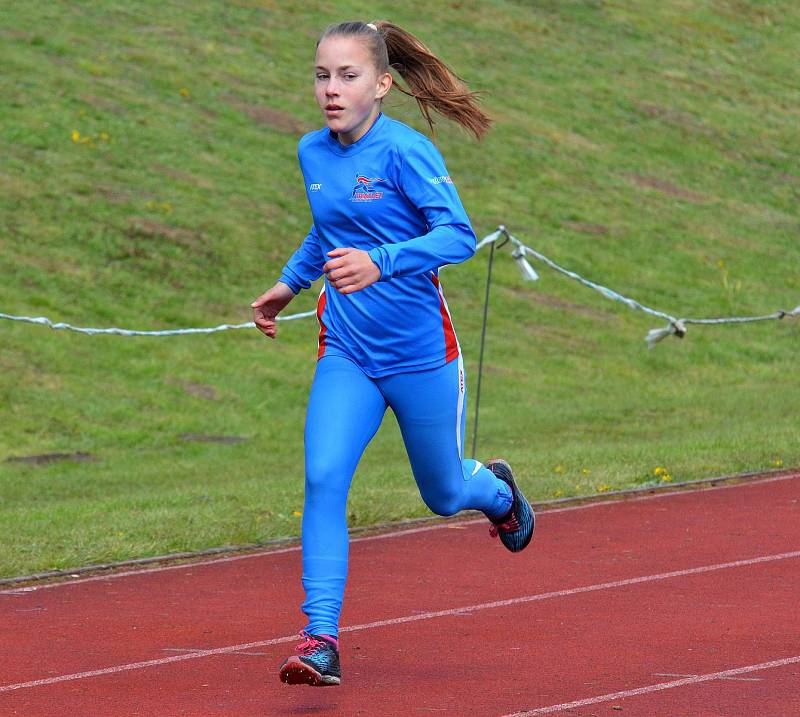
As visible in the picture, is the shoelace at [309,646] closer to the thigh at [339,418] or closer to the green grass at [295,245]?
the thigh at [339,418]

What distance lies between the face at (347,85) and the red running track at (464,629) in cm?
205

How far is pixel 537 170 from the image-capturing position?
31.8 metres

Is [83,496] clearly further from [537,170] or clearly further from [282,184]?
[537,170]

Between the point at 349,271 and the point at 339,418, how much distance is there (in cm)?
70

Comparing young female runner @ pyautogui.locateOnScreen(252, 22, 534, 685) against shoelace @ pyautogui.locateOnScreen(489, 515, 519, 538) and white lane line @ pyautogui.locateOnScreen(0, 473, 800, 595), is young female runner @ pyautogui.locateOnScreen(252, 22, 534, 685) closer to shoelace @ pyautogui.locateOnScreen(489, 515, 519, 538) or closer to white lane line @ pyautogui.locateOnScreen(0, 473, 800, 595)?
shoelace @ pyautogui.locateOnScreen(489, 515, 519, 538)

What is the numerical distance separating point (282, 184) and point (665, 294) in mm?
6962

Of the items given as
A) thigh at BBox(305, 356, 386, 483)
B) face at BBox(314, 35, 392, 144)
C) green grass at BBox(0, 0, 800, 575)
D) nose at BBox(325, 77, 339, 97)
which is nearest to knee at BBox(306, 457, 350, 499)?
thigh at BBox(305, 356, 386, 483)

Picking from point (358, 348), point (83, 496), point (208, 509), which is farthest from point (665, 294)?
point (358, 348)

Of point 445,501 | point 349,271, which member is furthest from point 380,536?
point 349,271

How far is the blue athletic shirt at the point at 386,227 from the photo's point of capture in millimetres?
5652

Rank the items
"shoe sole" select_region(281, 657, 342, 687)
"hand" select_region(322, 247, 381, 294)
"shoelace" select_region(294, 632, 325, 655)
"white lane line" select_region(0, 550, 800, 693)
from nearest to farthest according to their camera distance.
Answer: "hand" select_region(322, 247, 381, 294) < "shoe sole" select_region(281, 657, 342, 687) < "shoelace" select_region(294, 632, 325, 655) < "white lane line" select_region(0, 550, 800, 693)

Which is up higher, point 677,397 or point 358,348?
point 358,348

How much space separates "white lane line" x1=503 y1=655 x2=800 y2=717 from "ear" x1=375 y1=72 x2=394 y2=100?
2.25m

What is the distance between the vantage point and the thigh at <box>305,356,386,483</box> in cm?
568
